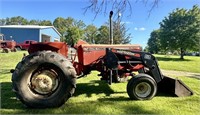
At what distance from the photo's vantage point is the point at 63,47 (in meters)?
5.66

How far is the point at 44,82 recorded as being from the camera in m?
4.98

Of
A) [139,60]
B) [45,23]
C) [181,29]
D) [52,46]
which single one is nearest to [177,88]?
[139,60]

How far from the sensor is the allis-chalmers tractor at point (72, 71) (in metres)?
4.85

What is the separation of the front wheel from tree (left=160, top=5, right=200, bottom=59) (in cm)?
2629

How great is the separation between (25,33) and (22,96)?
112ft

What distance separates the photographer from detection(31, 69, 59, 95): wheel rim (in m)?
4.98

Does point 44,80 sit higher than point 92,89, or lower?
higher

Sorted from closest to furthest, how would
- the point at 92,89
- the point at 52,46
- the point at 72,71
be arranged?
the point at 72,71 < the point at 52,46 < the point at 92,89

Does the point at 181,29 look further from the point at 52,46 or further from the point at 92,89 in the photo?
the point at 52,46

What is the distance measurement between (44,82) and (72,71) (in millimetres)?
658

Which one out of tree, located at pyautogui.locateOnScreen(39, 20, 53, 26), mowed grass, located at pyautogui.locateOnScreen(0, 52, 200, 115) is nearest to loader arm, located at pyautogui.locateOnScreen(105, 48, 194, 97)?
mowed grass, located at pyautogui.locateOnScreen(0, 52, 200, 115)

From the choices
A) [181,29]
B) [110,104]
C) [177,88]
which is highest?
[181,29]

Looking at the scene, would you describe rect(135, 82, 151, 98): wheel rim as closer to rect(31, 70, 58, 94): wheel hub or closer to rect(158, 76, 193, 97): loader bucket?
rect(158, 76, 193, 97): loader bucket

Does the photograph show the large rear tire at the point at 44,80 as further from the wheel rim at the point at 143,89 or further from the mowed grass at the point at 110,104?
the wheel rim at the point at 143,89
